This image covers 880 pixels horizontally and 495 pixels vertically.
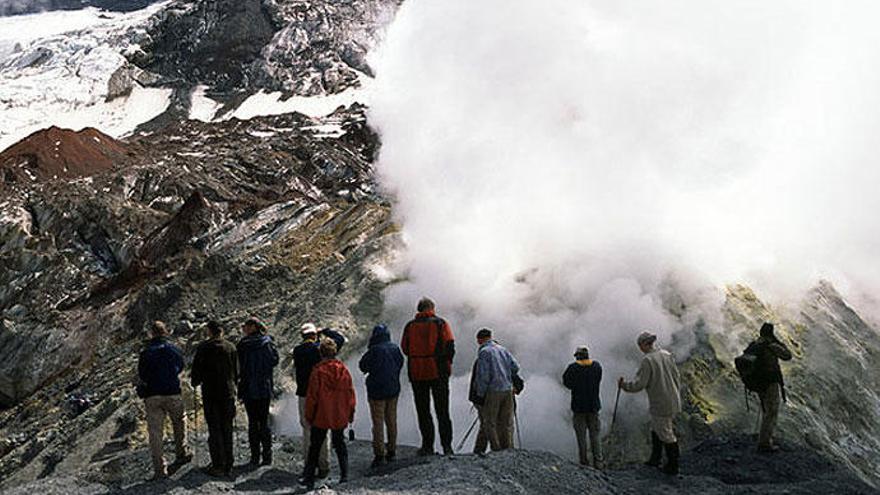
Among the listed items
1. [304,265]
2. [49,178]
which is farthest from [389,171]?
[49,178]

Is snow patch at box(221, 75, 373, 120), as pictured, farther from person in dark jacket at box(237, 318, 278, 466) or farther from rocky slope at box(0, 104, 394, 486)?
person in dark jacket at box(237, 318, 278, 466)

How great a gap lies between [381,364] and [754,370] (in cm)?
453

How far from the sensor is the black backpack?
32.9 feet

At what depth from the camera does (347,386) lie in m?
8.27

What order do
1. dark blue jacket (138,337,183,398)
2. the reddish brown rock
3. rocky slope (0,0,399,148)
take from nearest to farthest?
dark blue jacket (138,337,183,398), the reddish brown rock, rocky slope (0,0,399,148)

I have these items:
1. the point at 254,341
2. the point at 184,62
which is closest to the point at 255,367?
the point at 254,341

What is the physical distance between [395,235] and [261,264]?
207 inches

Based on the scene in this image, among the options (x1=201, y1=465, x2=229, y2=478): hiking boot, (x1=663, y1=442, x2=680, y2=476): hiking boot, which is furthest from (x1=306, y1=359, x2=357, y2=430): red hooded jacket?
(x1=663, y1=442, x2=680, y2=476): hiking boot

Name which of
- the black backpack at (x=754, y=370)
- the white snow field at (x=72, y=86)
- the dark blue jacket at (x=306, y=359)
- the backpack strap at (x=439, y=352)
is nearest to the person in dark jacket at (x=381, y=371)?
the backpack strap at (x=439, y=352)

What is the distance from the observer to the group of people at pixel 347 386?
8.48 metres

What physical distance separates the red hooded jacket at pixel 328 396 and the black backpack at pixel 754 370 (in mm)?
4908

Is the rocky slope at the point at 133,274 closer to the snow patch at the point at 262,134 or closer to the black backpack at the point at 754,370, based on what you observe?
the black backpack at the point at 754,370

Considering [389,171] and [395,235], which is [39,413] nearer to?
[395,235]

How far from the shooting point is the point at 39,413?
67.4ft
